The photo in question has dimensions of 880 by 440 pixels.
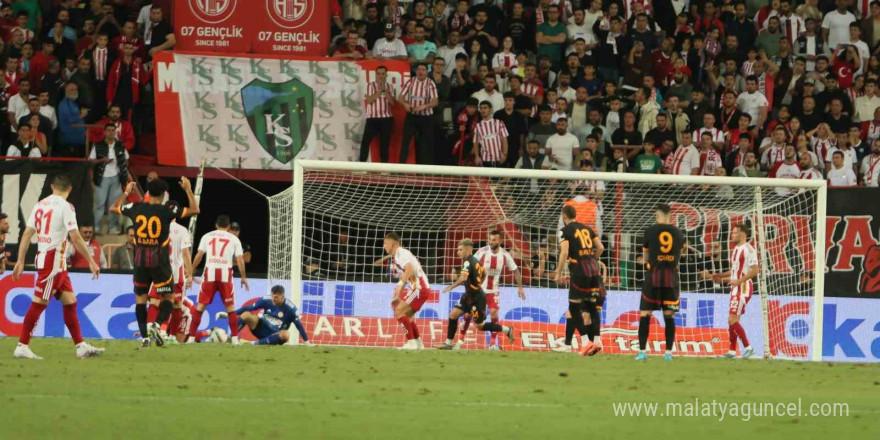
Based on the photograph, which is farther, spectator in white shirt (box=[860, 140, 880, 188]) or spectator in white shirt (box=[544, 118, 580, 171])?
spectator in white shirt (box=[860, 140, 880, 188])

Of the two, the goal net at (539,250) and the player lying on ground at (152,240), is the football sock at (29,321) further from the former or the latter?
the goal net at (539,250)

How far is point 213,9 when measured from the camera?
71.4 feet

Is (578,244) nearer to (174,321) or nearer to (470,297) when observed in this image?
(470,297)

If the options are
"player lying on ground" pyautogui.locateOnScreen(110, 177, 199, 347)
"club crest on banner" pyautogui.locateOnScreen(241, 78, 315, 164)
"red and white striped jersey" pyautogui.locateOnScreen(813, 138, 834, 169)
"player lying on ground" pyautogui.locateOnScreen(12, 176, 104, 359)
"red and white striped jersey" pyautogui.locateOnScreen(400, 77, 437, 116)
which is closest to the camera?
"player lying on ground" pyautogui.locateOnScreen(12, 176, 104, 359)

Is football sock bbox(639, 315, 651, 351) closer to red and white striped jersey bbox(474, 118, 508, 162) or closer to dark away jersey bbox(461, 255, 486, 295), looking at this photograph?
Answer: dark away jersey bbox(461, 255, 486, 295)

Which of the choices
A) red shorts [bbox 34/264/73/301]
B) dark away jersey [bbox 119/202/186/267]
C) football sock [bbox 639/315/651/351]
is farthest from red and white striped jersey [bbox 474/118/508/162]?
red shorts [bbox 34/264/73/301]

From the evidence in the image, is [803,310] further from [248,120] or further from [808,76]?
[248,120]

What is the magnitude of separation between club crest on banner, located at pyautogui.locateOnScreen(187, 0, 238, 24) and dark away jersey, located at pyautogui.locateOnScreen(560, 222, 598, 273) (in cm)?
850

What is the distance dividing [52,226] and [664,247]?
23.1 ft

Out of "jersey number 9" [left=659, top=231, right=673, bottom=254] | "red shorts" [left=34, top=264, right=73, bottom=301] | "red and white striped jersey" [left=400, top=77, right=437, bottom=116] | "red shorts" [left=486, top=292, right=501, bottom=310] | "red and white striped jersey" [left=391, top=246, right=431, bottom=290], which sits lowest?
"red shorts" [left=486, top=292, right=501, bottom=310]

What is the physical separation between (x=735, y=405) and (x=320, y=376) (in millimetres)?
3746

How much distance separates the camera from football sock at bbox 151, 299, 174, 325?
15.5 m

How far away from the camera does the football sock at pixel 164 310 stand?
15.5 metres

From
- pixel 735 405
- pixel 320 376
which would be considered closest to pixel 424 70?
pixel 320 376
